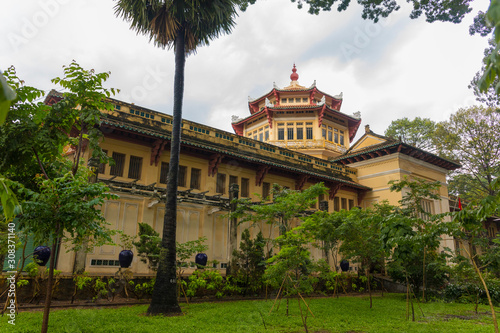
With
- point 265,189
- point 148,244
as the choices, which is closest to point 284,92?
point 265,189

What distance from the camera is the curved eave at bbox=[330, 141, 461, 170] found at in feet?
90.7

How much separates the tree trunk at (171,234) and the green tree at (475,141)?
76.3 ft

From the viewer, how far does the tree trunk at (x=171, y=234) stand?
10.8 metres

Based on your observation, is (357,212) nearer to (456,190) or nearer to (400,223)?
(400,223)

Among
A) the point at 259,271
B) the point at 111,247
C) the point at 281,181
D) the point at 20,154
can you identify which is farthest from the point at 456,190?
the point at 20,154

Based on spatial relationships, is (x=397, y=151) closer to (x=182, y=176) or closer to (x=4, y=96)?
(x=182, y=176)

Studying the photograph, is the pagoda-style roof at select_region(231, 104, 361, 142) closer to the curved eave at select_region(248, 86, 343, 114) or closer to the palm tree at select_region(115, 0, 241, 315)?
the curved eave at select_region(248, 86, 343, 114)

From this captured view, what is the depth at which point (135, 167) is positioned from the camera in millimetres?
17656

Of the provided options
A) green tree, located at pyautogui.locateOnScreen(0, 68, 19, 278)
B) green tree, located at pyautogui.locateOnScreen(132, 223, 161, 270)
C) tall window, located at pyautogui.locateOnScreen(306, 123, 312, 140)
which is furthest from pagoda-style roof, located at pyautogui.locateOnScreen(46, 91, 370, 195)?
green tree, located at pyautogui.locateOnScreen(0, 68, 19, 278)

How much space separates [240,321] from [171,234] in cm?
373

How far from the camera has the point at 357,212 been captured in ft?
49.2

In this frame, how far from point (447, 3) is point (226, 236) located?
48.7 ft

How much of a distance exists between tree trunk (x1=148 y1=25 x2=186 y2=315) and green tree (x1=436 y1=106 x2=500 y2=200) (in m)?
23.3

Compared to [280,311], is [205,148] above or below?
above
